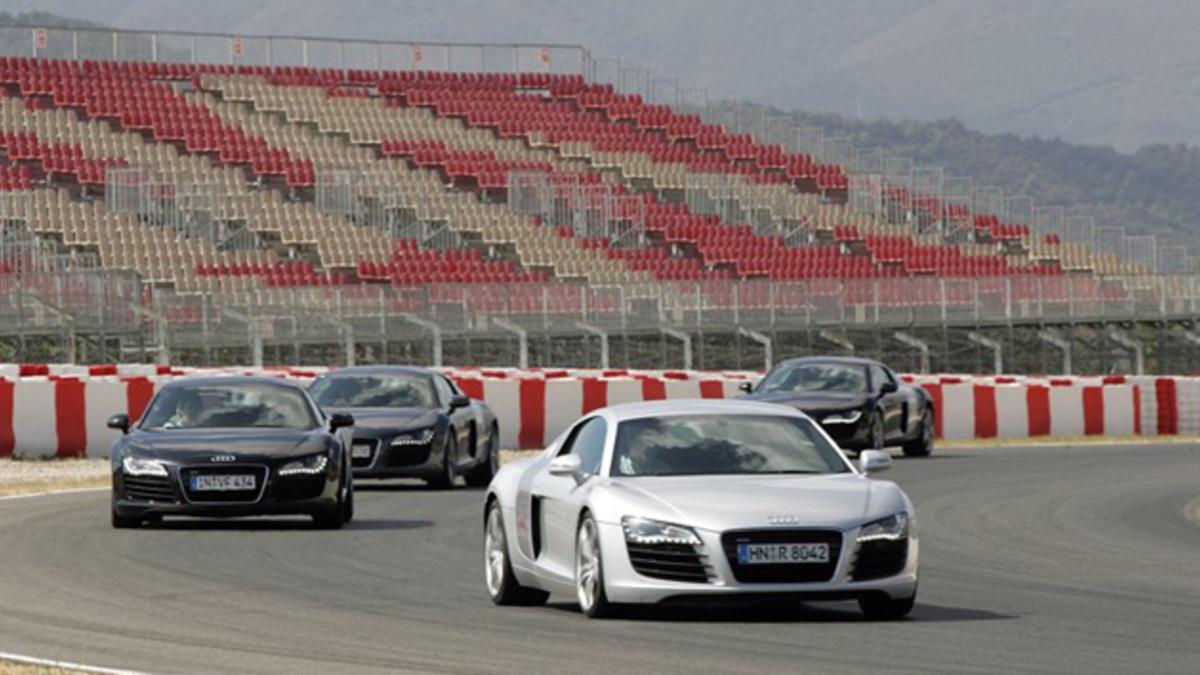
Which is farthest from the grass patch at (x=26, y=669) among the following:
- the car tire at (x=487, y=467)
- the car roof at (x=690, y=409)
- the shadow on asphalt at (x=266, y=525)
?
the car tire at (x=487, y=467)

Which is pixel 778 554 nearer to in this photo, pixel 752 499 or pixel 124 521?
pixel 752 499

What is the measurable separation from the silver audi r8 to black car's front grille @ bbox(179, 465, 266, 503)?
551cm

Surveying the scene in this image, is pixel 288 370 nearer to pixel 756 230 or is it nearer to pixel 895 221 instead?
pixel 756 230

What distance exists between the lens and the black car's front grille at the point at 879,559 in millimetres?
14312

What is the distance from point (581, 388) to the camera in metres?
38.5

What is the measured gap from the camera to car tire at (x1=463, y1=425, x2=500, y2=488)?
29.1m

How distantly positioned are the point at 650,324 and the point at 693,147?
28899 millimetres

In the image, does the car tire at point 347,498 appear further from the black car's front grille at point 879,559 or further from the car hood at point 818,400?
the car hood at point 818,400

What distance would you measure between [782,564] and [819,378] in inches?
810

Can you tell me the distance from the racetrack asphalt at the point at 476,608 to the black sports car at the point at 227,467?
24 cm

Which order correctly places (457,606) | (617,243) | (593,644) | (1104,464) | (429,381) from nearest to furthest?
(593,644) < (457,606) < (429,381) < (1104,464) < (617,243)

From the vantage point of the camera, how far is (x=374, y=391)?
28.7 metres

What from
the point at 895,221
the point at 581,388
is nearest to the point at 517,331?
the point at 581,388

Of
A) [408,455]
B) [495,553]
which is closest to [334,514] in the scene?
[408,455]
